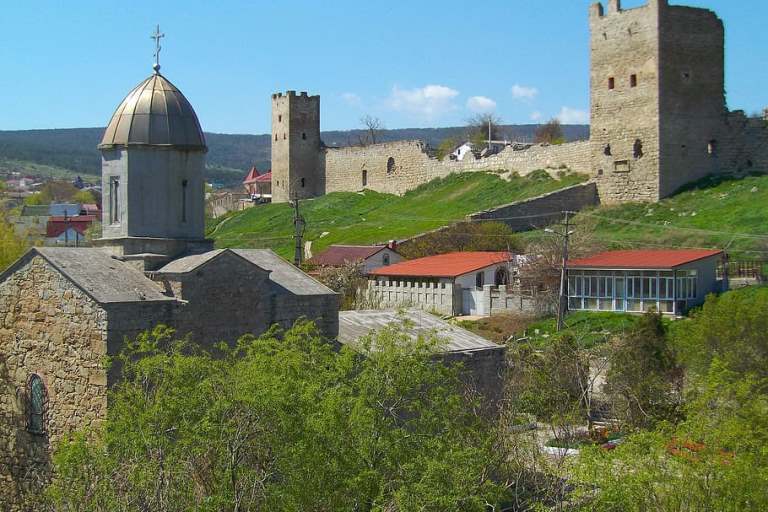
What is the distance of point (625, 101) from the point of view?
1607 inches

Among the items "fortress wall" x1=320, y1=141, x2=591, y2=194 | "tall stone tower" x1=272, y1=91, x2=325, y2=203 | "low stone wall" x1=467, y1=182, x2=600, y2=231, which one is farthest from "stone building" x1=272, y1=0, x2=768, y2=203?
"tall stone tower" x1=272, y1=91, x2=325, y2=203

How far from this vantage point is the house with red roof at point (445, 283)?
35.3m

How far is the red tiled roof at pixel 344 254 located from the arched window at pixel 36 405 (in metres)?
22.8

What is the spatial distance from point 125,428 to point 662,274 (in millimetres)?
22041

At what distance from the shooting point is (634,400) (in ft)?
73.3

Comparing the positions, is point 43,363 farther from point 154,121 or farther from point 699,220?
point 699,220

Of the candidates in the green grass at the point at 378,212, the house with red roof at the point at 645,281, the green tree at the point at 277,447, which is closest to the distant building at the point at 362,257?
the green grass at the point at 378,212

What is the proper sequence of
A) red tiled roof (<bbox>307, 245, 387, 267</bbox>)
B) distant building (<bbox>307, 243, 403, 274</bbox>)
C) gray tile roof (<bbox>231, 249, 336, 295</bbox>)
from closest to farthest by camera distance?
gray tile roof (<bbox>231, 249, 336, 295</bbox>), distant building (<bbox>307, 243, 403, 274</bbox>), red tiled roof (<bbox>307, 245, 387, 267</bbox>)

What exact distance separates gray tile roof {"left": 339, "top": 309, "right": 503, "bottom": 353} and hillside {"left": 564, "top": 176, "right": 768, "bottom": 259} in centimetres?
1557

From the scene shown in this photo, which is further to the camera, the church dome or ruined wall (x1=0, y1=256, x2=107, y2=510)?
the church dome

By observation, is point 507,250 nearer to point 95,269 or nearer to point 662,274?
point 662,274

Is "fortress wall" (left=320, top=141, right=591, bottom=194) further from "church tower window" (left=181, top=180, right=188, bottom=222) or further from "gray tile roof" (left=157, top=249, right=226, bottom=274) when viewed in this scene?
"gray tile roof" (left=157, top=249, right=226, bottom=274)

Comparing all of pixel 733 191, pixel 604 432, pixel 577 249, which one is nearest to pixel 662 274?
pixel 577 249

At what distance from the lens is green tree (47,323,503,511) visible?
36.6 feet
